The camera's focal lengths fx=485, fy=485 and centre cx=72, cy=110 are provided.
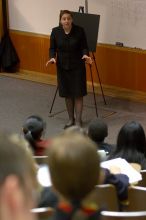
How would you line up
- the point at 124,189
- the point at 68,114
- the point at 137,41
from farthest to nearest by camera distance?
the point at 137,41
the point at 68,114
the point at 124,189

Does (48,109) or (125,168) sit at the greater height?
(125,168)

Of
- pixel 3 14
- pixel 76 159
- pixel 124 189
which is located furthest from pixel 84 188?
pixel 3 14

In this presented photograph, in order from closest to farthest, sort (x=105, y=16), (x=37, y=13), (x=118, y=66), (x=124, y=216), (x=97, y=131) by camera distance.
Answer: (x=124, y=216)
(x=97, y=131)
(x=105, y=16)
(x=118, y=66)
(x=37, y=13)

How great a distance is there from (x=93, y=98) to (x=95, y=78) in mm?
466

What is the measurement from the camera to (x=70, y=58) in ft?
18.0

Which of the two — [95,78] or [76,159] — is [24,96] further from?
[76,159]

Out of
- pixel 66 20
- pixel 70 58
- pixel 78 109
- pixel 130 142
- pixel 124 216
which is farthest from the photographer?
pixel 78 109

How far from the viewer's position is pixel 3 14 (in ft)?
→ 25.8

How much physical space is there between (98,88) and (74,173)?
576 centimetres

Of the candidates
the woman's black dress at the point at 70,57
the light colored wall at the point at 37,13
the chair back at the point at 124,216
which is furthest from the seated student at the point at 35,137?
the light colored wall at the point at 37,13

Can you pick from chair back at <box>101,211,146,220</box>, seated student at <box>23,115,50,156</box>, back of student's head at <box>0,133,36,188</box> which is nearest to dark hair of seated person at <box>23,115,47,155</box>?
seated student at <box>23,115,50,156</box>

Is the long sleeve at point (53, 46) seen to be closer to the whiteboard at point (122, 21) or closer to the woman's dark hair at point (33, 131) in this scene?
the whiteboard at point (122, 21)

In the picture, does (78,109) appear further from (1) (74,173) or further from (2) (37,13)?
(1) (74,173)

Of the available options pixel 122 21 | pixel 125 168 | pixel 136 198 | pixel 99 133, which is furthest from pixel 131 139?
pixel 122 21
